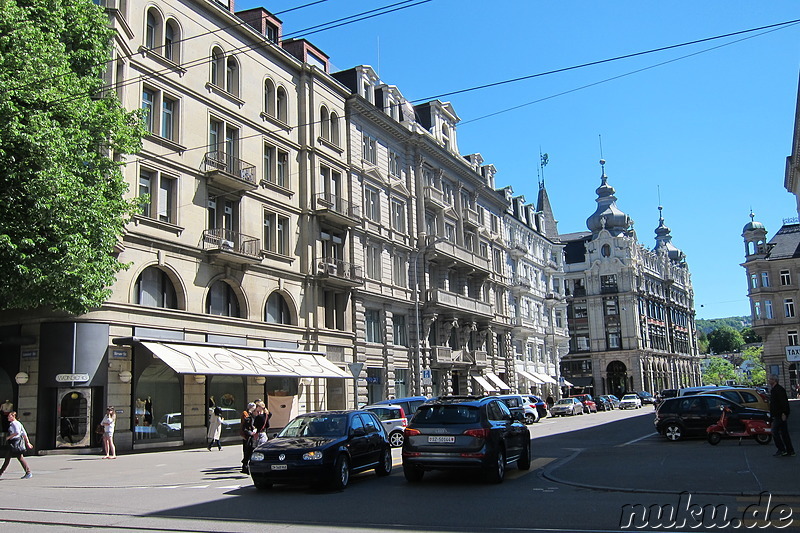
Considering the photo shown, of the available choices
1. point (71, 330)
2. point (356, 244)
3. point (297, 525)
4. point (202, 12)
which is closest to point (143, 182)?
point (71, 330)

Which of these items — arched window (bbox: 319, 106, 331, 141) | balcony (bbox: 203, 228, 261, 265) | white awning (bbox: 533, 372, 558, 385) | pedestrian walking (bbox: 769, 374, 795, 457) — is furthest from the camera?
white awning (bbox: 533, 372, 558, 385)

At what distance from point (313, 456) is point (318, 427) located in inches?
68.7

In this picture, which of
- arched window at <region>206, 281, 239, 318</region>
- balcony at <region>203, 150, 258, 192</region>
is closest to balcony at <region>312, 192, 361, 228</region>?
balcony at <region>203, 150, 258, 192</region>

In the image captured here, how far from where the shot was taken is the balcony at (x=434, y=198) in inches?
1959

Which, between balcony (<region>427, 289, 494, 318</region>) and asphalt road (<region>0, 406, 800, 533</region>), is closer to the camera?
asphalt road (<region>0, 406, 800, 533</region>)

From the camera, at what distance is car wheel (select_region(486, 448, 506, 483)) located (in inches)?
568

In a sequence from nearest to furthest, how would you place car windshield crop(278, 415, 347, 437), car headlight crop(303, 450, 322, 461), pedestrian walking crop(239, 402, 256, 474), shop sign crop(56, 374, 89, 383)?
car headlight crop(303, 450, 322, 461)
car windshield crop(278, 415, 347, 437)
pedestrian walking crop(239, 402, 256, 474)
shop sign crop(56, 374, 89, 383)

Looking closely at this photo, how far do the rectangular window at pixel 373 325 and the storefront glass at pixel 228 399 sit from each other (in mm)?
10737

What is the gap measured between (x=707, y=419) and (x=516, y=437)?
1146cm

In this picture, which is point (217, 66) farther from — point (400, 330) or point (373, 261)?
point (400, 330)

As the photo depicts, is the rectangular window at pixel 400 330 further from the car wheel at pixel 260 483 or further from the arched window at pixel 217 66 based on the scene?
the car wheel at pixel 260 483

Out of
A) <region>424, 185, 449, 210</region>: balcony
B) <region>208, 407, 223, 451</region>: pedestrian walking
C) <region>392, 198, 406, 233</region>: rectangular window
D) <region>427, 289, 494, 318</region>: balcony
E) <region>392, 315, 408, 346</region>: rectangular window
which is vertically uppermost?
<region>424, 185, 449, 210</region>: balcony

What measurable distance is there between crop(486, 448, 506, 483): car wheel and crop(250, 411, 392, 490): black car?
279cm

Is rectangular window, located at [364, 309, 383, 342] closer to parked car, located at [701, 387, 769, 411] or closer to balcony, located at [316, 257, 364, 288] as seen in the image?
balcony, located at [316, 257, 364, 288]
